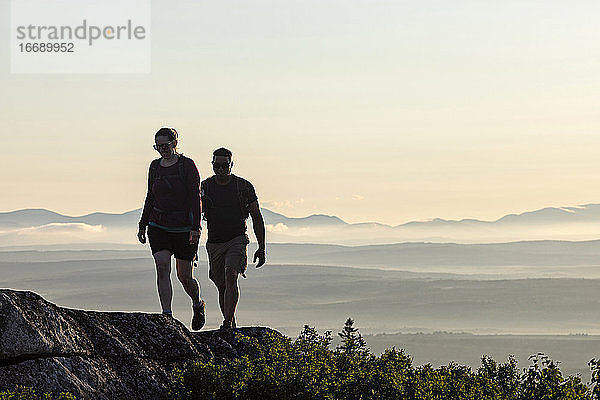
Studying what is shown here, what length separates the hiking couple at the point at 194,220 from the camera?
13.5 meters

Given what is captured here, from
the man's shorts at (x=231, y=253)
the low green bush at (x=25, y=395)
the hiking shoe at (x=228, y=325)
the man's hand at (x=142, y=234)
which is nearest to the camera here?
the low green bush at (x=25, y=395)

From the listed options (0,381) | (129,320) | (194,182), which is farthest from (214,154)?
(0,381)

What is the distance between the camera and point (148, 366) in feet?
36.9

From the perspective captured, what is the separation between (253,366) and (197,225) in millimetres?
3107

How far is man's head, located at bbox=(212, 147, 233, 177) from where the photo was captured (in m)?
13.9

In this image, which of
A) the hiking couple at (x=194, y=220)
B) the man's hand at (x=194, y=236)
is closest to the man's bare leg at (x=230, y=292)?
the hiking couple at (x=194, y=220)

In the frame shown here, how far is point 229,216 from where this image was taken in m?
14.0

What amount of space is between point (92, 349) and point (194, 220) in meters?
3.02

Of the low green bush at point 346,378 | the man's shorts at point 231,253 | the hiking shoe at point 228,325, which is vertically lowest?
the low green bush at point 346,378

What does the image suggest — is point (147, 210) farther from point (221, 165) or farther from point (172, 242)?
point (221, 165)

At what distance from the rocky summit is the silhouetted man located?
1461 mm

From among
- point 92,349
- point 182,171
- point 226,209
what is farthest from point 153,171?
point 92,349

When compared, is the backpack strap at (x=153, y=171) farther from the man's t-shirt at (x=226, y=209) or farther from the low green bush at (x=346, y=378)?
the low green bush at (x=346, y=378)

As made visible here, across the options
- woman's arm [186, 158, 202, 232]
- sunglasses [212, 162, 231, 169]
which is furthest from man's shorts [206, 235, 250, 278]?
sunglasses [212, 162, 231, 169]
